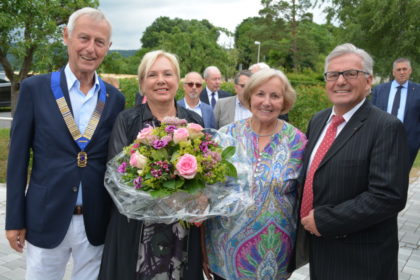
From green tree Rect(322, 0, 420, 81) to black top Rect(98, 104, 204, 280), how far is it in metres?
12.6

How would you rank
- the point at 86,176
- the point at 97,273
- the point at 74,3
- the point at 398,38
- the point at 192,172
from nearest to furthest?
the point at 192,172 → the point at 86,176 → the point at 97,273 → the point at 74,3 → the point at 398,38

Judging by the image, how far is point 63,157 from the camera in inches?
93.7

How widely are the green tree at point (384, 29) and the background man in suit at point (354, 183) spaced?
11.9 m

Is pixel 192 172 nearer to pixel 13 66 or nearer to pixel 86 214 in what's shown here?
pixel 86 214

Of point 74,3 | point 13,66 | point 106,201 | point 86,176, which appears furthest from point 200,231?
point 13,66

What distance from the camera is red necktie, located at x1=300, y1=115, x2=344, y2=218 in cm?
237

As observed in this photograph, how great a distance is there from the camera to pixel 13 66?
855cm

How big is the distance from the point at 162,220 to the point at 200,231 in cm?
47

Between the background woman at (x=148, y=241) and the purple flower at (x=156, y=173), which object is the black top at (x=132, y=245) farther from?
the purple flower at (x=156, y=173)

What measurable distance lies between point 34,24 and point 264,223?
22.8 ft

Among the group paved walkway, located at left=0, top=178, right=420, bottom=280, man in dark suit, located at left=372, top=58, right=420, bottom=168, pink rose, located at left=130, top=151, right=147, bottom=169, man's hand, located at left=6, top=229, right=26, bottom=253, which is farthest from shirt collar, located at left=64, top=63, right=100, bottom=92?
man in dark suit, located at left=372, top=58, right=420, bottom=168

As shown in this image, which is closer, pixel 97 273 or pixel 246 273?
pixel 246 273

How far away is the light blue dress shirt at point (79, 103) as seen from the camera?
2.45 m

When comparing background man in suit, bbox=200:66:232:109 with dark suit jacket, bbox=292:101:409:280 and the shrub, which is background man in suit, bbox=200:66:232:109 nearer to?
the shrub
